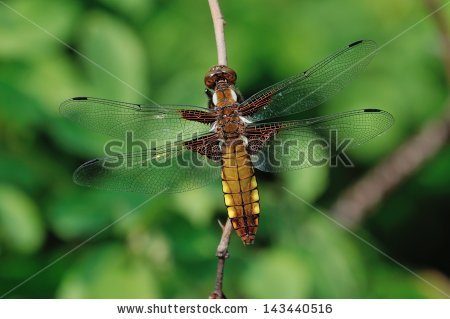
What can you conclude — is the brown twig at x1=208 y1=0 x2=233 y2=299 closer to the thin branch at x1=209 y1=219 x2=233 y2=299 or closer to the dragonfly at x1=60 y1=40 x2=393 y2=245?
the thin branch at x1=209 y1=219 x2=233 y2=299

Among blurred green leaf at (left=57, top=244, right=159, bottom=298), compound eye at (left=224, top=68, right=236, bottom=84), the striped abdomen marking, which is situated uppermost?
compound eye at (left=224, top=68, right=236, bottom=84)

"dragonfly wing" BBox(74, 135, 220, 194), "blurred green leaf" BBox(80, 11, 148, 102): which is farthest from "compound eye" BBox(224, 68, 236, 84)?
"blurred green leaf" BBox(80, 11, 148, 102)

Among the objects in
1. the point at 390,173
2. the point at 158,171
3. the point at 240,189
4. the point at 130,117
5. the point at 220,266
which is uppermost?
the point at 390,173

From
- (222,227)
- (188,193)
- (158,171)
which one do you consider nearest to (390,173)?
(188,193)

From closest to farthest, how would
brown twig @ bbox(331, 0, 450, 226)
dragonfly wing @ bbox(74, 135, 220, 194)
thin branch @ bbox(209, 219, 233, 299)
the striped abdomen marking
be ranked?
thin branch @ bbox(209, 219, 233, 299)
the striped abdomen marking
dragonfly wing @ bbox(74, 135, 220, 194)
brown twig @ bbox(331, 0, 450, 226)

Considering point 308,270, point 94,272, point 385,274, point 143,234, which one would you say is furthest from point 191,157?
point 385,274

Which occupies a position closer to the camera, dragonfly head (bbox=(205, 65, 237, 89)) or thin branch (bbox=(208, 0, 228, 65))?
thin branch (bbox=(208, 0, 228, 65))

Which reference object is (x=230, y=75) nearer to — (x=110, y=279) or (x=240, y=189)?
(x=240, y=189)
